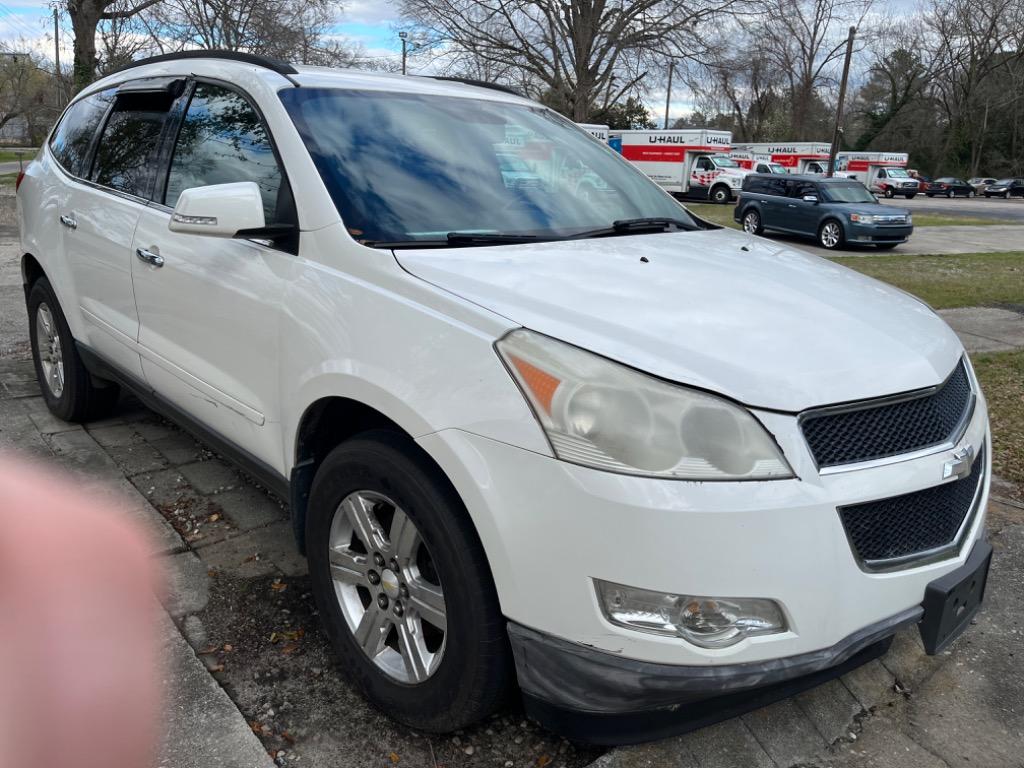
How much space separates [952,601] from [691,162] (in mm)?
35879

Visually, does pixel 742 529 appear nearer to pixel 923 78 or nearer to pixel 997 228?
pixel 997 228

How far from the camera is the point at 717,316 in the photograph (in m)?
2.12

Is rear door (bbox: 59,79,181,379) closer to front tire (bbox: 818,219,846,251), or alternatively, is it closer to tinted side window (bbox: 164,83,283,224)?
tinted side window (bbox: 164,83,283,224)

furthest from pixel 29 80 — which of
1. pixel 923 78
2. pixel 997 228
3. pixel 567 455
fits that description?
pixel 567 455

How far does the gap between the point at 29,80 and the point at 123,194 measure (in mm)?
66921

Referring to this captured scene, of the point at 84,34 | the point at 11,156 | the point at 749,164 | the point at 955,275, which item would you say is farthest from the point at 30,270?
the point at 11,156

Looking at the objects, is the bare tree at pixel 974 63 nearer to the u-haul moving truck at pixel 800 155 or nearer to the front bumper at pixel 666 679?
the u-haul moving truck at pixel 800 155

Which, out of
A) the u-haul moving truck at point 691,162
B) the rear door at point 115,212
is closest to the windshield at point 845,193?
the u-haul moving truck at point 691,162

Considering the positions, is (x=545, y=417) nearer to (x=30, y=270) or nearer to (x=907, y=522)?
(x=907, y=522)

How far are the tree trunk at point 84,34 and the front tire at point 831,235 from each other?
20982mm

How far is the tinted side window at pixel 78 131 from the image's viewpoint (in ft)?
13.7

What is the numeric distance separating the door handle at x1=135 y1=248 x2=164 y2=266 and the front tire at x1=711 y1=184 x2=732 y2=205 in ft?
111

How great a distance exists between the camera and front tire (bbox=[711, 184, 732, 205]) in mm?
34688

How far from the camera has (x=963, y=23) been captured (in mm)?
60312
